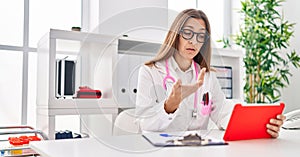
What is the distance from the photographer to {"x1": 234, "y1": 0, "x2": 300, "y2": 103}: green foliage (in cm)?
264

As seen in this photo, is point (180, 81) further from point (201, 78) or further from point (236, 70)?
point (236, 70)

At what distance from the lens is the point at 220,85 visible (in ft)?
4.04

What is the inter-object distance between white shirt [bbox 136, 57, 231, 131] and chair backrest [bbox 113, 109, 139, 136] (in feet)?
0.07

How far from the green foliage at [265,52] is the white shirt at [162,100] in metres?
1.66

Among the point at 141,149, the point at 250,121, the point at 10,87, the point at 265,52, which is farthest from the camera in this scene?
the point at 265,52

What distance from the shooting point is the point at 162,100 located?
2.95ft

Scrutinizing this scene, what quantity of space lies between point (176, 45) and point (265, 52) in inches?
80.8

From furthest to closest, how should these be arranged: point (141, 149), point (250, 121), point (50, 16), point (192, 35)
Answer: point (50, 16) → point (250, 121) → point (192, 35) → point (141, 149)

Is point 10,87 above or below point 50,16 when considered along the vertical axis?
below

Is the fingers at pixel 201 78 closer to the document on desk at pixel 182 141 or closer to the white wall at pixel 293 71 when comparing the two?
the document on desk at pixel 182 141

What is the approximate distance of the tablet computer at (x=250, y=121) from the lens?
0.90 meters

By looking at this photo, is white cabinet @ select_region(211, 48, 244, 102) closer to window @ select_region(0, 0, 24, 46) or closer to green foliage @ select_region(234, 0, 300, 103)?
green foliage @ select_region(234, 0, 300, 103)

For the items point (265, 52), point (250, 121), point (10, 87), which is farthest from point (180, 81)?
point (265, 52)

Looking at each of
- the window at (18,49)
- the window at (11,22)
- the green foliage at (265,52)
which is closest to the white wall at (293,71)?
the green foliage at (265,52)
